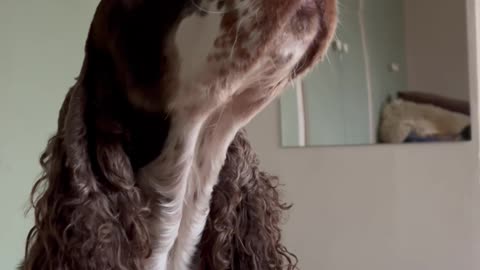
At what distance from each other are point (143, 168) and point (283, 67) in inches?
11.8

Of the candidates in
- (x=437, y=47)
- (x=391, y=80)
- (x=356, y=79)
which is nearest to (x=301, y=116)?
(x=356, y=79)

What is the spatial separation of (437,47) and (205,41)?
926 millimetres

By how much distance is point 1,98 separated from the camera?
168cm

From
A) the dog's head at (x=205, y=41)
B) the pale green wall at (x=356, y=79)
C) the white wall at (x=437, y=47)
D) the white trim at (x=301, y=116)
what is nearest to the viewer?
the dog's head at (x=205, y=41)

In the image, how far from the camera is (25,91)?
1.74 metres

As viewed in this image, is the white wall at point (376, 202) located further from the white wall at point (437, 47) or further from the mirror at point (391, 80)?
the white wall at point (437, 47)

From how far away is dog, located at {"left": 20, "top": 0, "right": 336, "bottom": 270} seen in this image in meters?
0.93

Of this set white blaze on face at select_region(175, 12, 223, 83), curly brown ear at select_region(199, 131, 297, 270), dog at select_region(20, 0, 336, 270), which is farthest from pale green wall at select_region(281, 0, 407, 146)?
white blaze on face at select_region(175, 12, 223, 83)

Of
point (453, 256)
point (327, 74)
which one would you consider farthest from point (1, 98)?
point (453, 256)

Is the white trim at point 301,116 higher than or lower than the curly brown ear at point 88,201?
higher

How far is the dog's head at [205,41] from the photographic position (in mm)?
890

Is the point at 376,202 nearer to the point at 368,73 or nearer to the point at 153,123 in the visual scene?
the point at 368,73

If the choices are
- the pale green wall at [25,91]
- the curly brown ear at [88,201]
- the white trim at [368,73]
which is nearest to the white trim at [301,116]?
→ the white trim at [368,73]

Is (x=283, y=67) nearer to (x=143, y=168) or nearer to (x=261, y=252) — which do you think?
(x=143, y=168)
